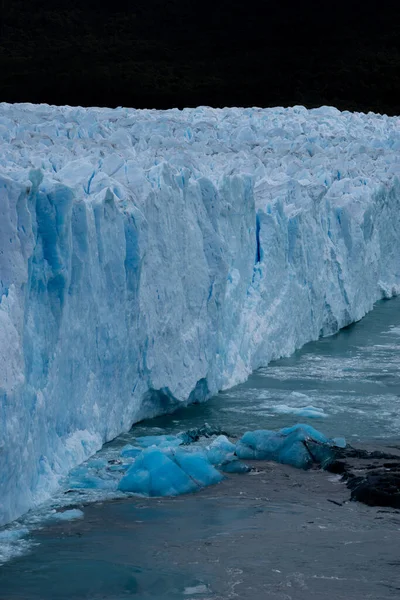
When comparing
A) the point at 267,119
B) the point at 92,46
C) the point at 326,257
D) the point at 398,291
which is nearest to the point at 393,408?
the point at 326,257

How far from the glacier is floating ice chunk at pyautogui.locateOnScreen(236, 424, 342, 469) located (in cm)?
91

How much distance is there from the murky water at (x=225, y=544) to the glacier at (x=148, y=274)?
0.39m

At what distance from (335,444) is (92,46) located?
37977mm

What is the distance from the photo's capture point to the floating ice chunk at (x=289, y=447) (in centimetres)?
720

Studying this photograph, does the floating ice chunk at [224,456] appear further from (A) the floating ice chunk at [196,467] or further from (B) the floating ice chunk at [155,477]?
(B) the floating ice chunk at [155,477]

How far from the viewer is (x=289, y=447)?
726 centimetres

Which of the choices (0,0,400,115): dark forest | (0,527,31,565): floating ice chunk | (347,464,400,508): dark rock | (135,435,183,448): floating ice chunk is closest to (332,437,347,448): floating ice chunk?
(347,464,400,508): dark rock

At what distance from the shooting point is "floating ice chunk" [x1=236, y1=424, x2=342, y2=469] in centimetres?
720

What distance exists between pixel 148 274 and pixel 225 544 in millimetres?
2702

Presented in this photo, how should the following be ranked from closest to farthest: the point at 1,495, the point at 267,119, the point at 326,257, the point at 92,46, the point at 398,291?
the point at 1,495 < the point at 326,257 < the point at 398,291 < the point at 267,119 < the point at 92,46

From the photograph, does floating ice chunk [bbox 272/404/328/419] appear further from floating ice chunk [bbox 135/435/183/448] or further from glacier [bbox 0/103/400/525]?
floating ice chunk [bbox 135/435/183/448]

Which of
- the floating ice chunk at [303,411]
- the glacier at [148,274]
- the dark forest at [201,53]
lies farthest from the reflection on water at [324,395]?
the dark forest at [201,53]

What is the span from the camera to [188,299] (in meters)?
8.56

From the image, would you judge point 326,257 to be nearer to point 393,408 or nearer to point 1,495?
point 393,408
